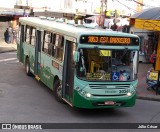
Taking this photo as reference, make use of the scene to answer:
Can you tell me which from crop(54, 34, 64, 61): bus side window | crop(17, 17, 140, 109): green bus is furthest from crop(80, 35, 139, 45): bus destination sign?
crop(54, 34, 64, 61): bus side window

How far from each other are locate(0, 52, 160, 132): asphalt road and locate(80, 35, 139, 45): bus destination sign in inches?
91.7

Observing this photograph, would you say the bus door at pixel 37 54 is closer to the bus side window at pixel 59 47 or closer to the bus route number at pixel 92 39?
the bus side window at pixel 59 47

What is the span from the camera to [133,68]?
12.4m

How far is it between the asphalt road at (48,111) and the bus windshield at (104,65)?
1.25 m

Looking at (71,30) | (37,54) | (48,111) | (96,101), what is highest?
(71,30)

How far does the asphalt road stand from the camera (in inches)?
453

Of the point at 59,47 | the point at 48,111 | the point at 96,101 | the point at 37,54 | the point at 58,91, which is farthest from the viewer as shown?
the point at 37,54

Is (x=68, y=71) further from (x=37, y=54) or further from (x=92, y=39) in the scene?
(x=37, y=54)

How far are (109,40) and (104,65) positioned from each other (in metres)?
0.79

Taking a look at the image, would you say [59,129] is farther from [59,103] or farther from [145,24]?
[145,24]

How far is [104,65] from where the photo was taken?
12.0 meters

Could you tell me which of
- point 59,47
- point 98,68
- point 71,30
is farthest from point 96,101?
point 59,47

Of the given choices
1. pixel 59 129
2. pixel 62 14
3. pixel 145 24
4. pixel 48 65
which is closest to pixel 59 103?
pixel 48 65

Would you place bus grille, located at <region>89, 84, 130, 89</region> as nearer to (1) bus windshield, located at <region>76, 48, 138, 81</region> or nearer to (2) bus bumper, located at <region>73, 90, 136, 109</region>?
(1) bus windshield, located at <region>76, 48, 138, 81</region>
